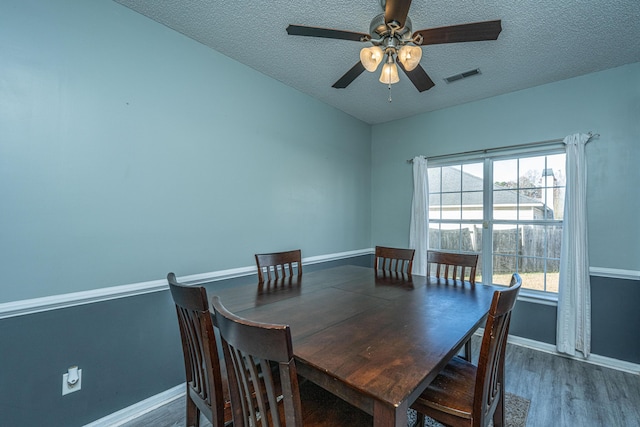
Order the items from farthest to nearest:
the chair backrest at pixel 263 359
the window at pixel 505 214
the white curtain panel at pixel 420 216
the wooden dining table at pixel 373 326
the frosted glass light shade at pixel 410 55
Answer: the white curtain panel at pixel 420 216
the window at pixel 505 214
the frosted glass light shade at pixel 410 55
the wooden dining table at pixel 373 326
the chair backrest at pixel 263 359

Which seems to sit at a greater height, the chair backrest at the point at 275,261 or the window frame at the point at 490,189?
the window frame at the point at 490,189

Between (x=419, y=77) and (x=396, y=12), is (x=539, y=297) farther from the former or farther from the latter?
(x=396, y=12)

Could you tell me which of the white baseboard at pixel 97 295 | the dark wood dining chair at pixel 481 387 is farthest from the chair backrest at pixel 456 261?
the white baseboard at pixel 97 295

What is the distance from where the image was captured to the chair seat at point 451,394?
1.12 meters

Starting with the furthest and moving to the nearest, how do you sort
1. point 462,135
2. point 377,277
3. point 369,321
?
point 462,135, point 377,277, point 369,321

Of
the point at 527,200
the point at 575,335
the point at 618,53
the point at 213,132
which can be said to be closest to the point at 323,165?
the point at 213,132

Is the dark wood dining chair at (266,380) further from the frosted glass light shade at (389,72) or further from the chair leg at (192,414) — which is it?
the frosted glass light shade at (389,72)

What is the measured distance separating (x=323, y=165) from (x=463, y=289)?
208 centimetres

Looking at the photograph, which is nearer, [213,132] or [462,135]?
[213,132]

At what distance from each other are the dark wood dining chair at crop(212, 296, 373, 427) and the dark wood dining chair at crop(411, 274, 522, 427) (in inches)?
13.6

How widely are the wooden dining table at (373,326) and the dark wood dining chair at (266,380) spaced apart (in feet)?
0.56

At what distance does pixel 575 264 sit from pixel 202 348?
3.20m

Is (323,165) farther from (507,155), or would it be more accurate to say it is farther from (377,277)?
(507,155)

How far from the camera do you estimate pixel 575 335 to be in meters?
2.49
